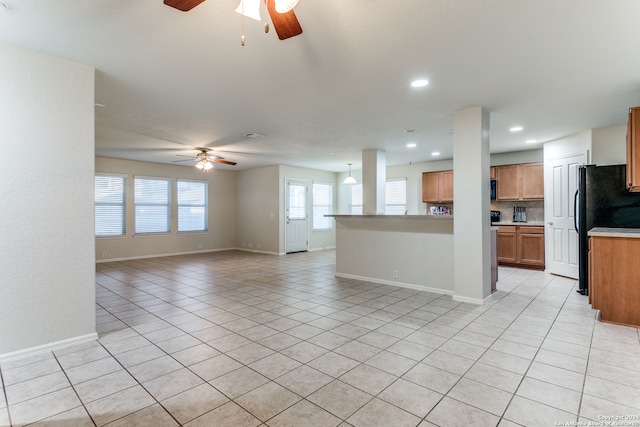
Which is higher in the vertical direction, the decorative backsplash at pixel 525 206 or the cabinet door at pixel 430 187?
the cabinet door at pixel 430 187

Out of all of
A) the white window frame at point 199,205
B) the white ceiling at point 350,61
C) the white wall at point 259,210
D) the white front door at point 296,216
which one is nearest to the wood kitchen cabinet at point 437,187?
the white ceiling at point 350,61

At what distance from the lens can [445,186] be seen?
802 cm

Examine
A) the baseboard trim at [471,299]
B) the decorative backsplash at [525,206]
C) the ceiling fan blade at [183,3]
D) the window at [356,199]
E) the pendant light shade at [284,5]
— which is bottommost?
the baseboard trim at [471,299]

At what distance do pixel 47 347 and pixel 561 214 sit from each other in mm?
7384

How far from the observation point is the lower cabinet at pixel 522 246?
646cm

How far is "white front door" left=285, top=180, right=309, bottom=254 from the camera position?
367 inches

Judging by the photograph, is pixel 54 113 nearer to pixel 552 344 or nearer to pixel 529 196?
pixel 552 344

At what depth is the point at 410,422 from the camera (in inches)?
73.2

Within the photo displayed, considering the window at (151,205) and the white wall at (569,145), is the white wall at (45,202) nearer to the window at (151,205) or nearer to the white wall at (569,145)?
the window at (151,205)

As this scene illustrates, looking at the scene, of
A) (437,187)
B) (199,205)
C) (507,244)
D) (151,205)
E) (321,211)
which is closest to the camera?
(507,244)

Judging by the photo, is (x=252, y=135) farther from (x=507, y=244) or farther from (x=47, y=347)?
(x=507, y=244)

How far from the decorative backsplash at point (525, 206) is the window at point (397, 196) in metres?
2.40

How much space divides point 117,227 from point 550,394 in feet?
29.0

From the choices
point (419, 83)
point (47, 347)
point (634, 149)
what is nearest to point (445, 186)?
point (634, 149)
